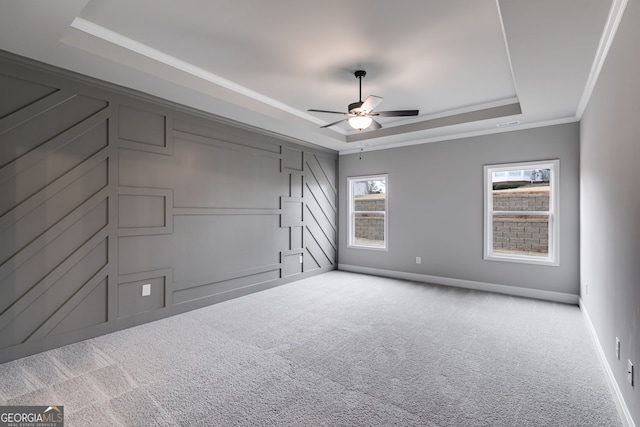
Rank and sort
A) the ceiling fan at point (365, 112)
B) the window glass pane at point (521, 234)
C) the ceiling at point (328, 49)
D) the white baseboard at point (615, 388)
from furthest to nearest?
the window glass pane at point (521, 234), the ceiling fan at point (365, 112), the ceiling at point (328, 49), the white baseboard at point (615, 388)

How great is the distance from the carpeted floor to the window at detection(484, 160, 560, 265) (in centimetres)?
110

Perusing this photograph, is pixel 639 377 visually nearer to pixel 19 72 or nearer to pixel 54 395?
pixel 54 395

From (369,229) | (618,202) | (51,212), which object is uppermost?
(618,202)

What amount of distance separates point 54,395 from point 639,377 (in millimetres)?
3557

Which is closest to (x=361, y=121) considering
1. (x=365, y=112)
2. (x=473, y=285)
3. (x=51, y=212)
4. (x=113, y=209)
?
(x=365, y=112)

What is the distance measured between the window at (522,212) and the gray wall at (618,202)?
4.50ft

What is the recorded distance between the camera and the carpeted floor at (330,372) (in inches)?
78.2

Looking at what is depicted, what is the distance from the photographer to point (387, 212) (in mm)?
6031

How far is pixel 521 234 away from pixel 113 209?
219 inches

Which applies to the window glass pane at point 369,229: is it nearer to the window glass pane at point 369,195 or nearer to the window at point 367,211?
the window at point 367,211

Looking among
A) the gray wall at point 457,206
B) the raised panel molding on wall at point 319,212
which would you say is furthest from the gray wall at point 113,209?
the gray wall at point 457,206

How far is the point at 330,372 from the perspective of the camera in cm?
250

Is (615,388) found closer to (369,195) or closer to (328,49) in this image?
(328,49)

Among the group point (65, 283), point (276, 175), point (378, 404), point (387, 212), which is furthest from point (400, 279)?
point (65, 283)
